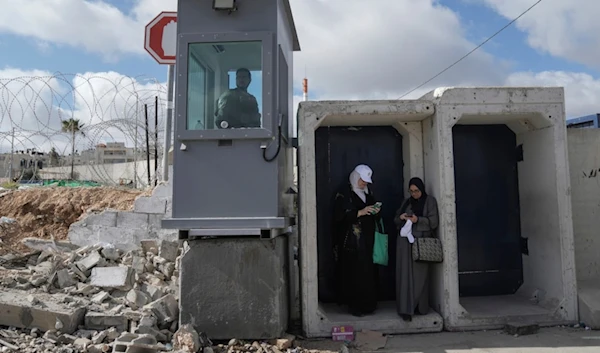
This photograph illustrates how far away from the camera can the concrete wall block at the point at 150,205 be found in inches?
237

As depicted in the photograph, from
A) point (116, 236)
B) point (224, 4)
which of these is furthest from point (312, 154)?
point (116, 236)

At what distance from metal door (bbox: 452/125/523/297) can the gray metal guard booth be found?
2.45 m

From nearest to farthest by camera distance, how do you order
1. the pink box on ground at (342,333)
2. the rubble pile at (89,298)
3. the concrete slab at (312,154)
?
the rubble pile at (89,298) < the pink box on ground at (342,333) < the concrete slab at (312,154)

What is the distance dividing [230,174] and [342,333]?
6.08 feet

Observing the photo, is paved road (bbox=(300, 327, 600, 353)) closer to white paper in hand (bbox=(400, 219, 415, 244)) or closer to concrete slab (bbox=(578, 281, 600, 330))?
concrete slab (bbox=(578, 281, 600, 330))

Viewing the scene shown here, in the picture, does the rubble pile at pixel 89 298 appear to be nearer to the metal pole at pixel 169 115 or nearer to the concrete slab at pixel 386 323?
the metal pole at pixel 169 115

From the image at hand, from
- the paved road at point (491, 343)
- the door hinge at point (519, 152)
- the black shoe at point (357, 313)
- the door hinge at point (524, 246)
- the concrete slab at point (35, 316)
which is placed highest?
the door hinge at point (519, 152)

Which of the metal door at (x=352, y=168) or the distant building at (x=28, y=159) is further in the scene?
the distant building at (x=28, y=159)

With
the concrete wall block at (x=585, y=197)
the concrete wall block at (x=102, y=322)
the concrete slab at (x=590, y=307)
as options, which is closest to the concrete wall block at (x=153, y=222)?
the concrete wall block at (x=102, y=322)

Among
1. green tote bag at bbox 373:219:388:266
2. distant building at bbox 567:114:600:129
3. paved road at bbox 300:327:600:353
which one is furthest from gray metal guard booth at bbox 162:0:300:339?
distant building at bbox 567:114:600:129

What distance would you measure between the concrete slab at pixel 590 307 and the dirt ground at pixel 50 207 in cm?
580

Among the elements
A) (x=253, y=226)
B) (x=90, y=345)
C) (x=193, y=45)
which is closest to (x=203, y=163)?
(x=253, y=226)

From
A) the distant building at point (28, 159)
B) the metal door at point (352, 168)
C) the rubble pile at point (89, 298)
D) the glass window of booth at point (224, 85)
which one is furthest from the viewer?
the distant building at point (28, 159)

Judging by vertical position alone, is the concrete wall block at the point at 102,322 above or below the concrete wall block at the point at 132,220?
below
